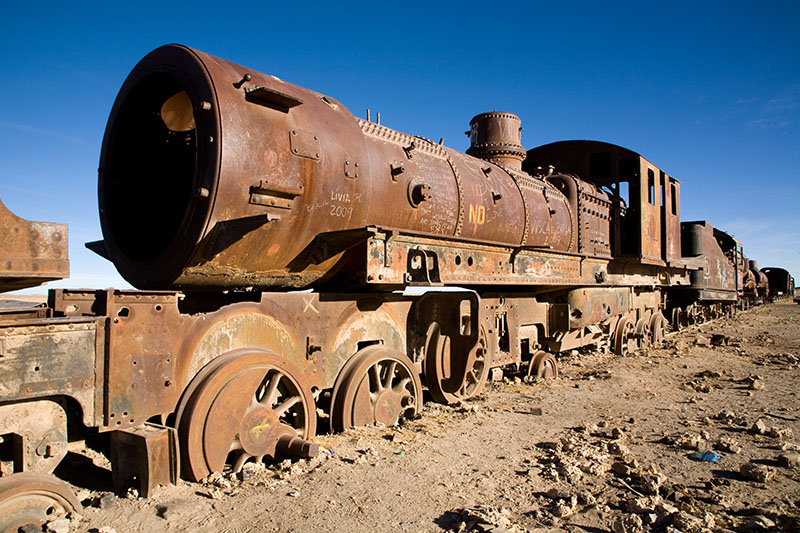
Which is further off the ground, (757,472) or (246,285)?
(246,285)

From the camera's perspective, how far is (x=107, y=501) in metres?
3.25

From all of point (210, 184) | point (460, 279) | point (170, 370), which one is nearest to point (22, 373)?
point (170, 370)

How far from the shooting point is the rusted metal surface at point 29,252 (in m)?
2.92

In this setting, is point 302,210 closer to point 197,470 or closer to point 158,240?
point 158,240

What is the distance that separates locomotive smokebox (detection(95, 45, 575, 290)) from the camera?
12.8ft

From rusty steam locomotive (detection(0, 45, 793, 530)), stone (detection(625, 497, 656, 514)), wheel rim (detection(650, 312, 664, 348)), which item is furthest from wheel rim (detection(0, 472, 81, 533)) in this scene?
wheel rim (detection(650, 312, 664, 348))

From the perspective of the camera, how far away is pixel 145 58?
14.6ft

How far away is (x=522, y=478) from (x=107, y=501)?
280 centimetres

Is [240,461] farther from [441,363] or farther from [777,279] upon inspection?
[777,279]

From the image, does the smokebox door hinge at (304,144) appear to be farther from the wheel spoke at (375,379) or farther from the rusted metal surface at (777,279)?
the rusted metal surface at (777,279)

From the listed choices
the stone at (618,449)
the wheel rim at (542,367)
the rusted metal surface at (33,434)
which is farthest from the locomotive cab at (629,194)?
the rusted metal surface at (33,434)

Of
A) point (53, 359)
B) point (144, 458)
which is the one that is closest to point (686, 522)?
point (144, 458)

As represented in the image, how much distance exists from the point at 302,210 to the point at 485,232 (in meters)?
2.80

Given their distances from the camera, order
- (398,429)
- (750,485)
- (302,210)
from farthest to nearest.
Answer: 1. (398,429)
2. (302,210)
3. (750,485)
